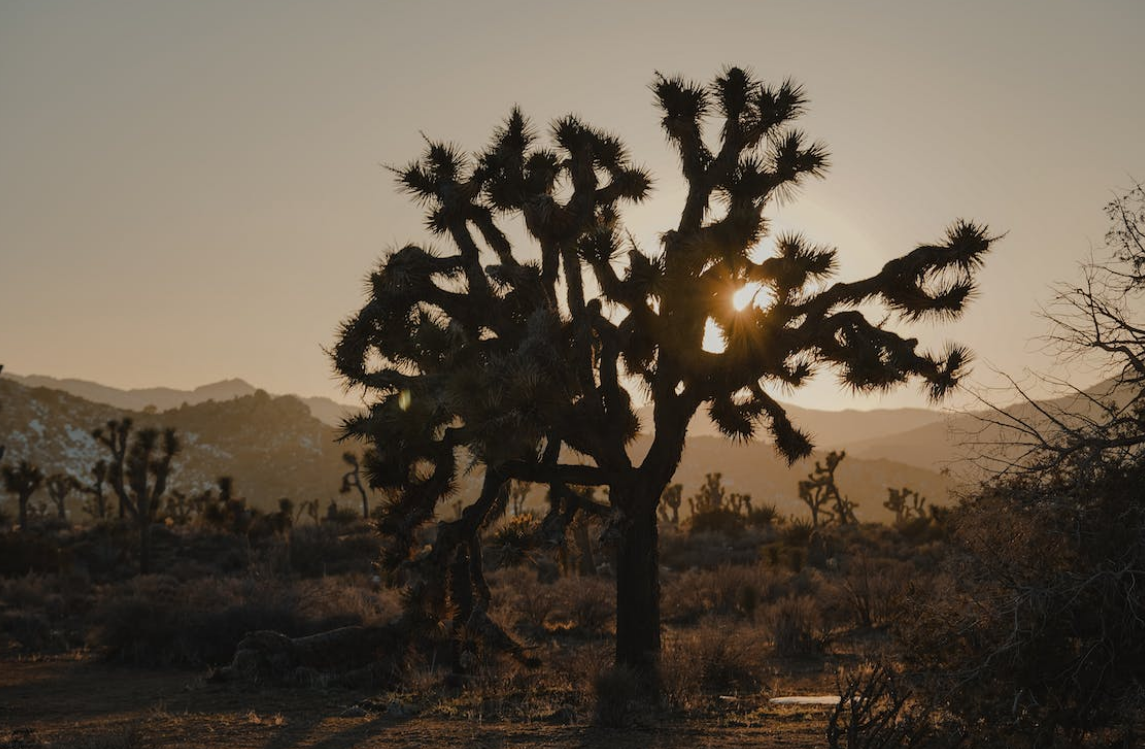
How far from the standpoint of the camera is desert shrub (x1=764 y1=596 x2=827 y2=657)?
51.3ft

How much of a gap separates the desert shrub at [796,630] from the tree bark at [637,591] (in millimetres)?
4411

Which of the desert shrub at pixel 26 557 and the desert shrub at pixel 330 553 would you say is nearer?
the desert shrub at pixel 26 557

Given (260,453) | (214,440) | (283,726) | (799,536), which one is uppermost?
(214,440)

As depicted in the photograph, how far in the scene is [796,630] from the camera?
15.8 m

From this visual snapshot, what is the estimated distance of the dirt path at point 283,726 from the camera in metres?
9.21

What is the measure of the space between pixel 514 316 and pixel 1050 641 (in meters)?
7.86

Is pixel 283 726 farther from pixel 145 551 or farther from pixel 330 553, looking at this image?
pixel 145 551

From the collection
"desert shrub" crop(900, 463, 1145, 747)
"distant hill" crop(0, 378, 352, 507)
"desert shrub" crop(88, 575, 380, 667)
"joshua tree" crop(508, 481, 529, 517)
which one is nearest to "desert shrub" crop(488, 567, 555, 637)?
"joshua tree" crop(508, 481, 529, 517)

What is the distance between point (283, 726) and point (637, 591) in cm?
430

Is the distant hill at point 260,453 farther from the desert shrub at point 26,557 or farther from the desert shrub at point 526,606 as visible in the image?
the desert shrub at point 526,606

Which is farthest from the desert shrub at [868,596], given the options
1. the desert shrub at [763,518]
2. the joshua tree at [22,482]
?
the joshua tree at [22,482]

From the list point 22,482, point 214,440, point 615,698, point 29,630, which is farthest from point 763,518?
point 214,440

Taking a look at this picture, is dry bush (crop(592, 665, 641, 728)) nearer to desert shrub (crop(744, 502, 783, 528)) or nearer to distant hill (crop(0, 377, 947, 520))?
desert shrub (crop(744, 502, 783, 528))

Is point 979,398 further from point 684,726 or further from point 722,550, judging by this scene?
point 722,550
